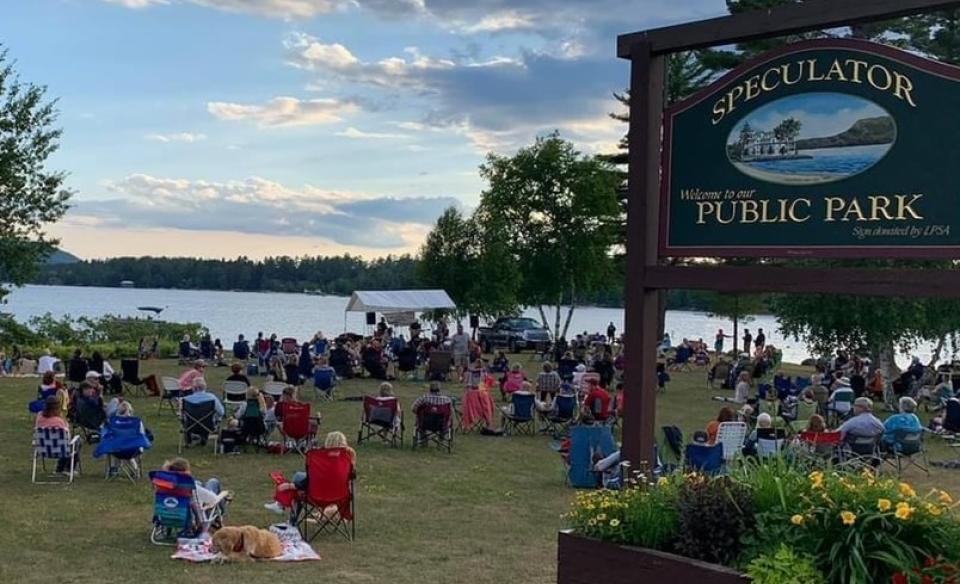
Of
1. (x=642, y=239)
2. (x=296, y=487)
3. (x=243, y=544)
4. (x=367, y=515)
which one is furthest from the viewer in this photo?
(x=367, y=515)

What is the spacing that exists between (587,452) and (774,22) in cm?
680

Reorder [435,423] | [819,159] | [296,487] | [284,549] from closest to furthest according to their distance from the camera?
[819,159]
[284,549]
[296,487]
[435,423]

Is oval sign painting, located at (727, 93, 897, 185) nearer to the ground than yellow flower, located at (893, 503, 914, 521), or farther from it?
farther from it

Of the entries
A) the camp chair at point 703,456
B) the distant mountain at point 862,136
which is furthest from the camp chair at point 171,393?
the distant mountain at point 862,136

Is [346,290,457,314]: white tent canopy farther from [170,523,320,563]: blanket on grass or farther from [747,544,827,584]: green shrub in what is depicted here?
[747,544,827,584]: green shrub

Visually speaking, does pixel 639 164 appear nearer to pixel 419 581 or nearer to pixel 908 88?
pixel 908 88

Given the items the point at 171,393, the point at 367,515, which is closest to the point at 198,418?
the point at 367,515

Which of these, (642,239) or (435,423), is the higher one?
(642,239)

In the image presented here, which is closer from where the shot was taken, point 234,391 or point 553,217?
point 234,391

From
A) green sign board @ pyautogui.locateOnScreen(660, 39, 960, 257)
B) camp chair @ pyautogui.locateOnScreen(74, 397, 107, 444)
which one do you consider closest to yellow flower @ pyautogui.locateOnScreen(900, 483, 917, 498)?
green sign board @ pyautogui.locateOnScreen(660, 39, 960, 257)

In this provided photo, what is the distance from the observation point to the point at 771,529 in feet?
16.4

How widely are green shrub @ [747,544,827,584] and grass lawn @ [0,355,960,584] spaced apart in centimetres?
320

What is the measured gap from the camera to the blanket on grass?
8180 millimetres

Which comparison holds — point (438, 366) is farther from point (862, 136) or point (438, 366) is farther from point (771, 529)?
point (771, 529)
